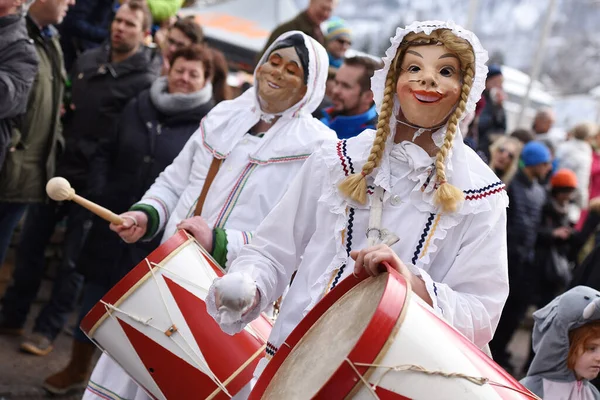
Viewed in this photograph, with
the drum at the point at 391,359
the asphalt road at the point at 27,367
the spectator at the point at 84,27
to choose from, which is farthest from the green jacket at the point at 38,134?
the drum at the point at 391,359

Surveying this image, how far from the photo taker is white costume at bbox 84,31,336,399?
401 cm

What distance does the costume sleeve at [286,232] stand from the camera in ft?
10.1

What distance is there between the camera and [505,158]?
760cm

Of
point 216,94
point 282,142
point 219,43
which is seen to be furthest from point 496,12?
point 282,142

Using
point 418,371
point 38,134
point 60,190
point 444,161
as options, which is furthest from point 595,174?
point 418,371

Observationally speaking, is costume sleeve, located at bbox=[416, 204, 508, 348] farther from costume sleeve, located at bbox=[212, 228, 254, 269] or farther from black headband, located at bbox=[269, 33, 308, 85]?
black headband, located at bbox=[269, 33, 308, 85]

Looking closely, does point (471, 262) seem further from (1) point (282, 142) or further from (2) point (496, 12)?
(2) point (496, 12)

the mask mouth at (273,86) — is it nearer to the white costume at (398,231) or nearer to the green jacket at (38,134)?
the white costume at (398,231)

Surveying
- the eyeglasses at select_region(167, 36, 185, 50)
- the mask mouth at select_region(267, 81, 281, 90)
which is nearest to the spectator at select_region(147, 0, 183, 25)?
the eyeglasses at select_region(167, 36, 185, 50)

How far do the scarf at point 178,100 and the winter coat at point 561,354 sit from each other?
238 centimetres

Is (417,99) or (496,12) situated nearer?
(417,99)

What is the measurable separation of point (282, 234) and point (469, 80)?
2.46 ft

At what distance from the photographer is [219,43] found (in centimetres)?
1201

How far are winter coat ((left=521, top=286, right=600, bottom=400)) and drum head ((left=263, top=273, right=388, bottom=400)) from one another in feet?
4.59
